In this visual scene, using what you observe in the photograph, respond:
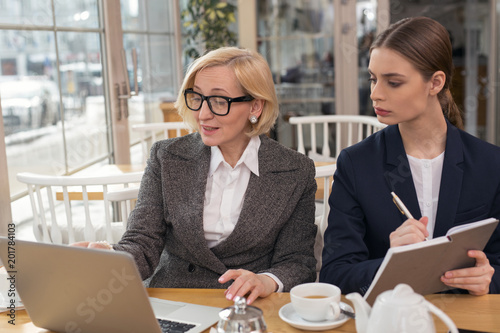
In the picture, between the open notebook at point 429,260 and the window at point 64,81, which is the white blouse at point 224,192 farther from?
the window at point 64,81

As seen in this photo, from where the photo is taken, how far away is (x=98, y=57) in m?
3.22

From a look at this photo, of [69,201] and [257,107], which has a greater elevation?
[257,107]

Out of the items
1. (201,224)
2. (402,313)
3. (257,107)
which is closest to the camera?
(402,313)

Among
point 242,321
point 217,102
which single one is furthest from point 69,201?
point 242,321

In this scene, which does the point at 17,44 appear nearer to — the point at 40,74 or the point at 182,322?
the point at 40,74

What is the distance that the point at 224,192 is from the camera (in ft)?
5.21

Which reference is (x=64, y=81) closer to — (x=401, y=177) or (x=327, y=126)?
(x=327, y=126)

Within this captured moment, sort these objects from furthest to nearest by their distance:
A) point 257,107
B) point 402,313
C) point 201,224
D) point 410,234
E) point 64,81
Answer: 1. point 64,81
2. point 257,107
3. point 201,224
4. point 410,234
5. point 402,313

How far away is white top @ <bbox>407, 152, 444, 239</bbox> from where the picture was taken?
4.80 ft

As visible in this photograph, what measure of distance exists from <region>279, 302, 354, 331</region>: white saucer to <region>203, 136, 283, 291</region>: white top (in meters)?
0.48

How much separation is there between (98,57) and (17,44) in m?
0.95

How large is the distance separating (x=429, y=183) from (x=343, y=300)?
1.46 ft

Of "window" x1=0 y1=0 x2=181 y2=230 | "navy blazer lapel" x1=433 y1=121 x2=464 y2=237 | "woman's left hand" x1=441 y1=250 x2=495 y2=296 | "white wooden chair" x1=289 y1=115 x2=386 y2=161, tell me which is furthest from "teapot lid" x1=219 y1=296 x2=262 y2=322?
"white wooden chair" x1=289 y1=115 x2=386 y2=161

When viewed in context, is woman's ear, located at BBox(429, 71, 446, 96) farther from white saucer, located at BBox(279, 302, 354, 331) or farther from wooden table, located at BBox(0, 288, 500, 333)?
white saucer, located at BBox(279, 302, 354, 331)
